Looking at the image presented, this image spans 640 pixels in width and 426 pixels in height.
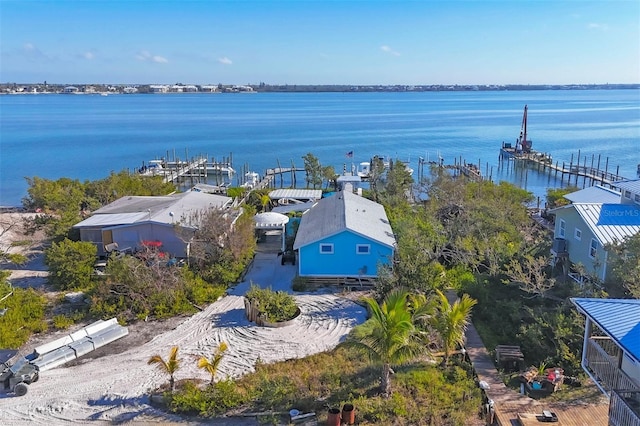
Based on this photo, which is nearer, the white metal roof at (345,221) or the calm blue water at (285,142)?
the white metal roof at (345,221)

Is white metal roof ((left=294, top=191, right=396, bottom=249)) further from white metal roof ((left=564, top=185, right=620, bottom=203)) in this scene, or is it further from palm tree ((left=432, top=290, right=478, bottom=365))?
white metal roof ((left=564, top=185, right=620, bottom=203))

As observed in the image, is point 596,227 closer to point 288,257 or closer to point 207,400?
point 288,257

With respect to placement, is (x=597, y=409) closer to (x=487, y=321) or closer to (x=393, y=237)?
(x=487, y=321)

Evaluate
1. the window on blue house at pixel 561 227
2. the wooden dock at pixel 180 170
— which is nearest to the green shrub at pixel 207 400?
the window on blue house at pixel 561 227

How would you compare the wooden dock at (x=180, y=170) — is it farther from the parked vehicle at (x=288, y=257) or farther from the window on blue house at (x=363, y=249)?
the window on blue house at (x=363, y=249)

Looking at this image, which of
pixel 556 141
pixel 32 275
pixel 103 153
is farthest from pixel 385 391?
pixel 556 141
